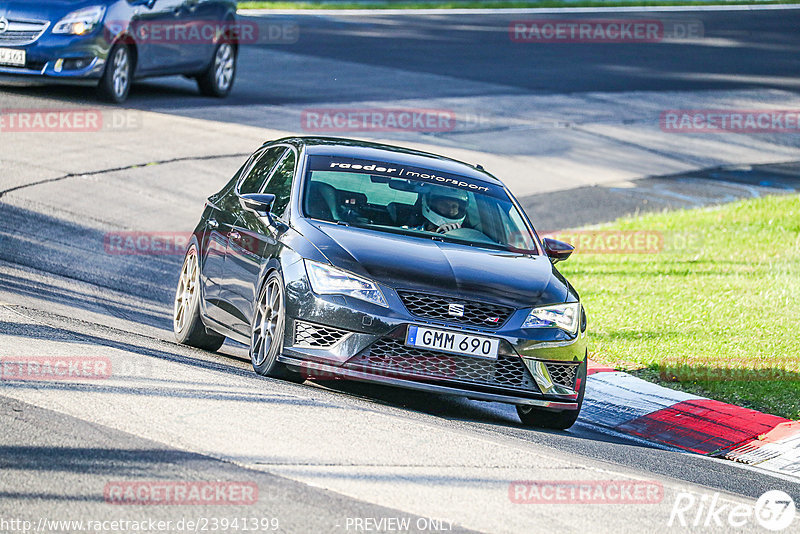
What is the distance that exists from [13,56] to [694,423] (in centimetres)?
1126

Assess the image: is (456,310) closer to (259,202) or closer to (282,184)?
(259,202)

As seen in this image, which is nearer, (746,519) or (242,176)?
(746,519)

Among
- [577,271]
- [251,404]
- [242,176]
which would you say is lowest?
[577,271]

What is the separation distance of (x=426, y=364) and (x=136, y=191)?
8.31 m

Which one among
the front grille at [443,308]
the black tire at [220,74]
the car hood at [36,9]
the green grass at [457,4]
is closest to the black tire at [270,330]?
the front grille at [443,308]

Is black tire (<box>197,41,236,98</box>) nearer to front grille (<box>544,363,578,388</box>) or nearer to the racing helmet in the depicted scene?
the racing helmet

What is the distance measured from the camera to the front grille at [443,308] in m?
7.84

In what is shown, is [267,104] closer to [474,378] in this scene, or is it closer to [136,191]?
[136,191]

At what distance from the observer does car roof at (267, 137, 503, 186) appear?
9.48 meters

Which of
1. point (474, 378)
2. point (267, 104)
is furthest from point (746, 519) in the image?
point (267, 104)

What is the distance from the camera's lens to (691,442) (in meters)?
8.90

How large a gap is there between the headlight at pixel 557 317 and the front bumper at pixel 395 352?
4cm

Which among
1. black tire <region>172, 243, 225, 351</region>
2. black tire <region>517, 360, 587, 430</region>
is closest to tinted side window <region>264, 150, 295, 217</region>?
black tire <region>172, 243, 225, 351</region>

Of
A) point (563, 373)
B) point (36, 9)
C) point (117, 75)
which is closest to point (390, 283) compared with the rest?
point (563, 373)
